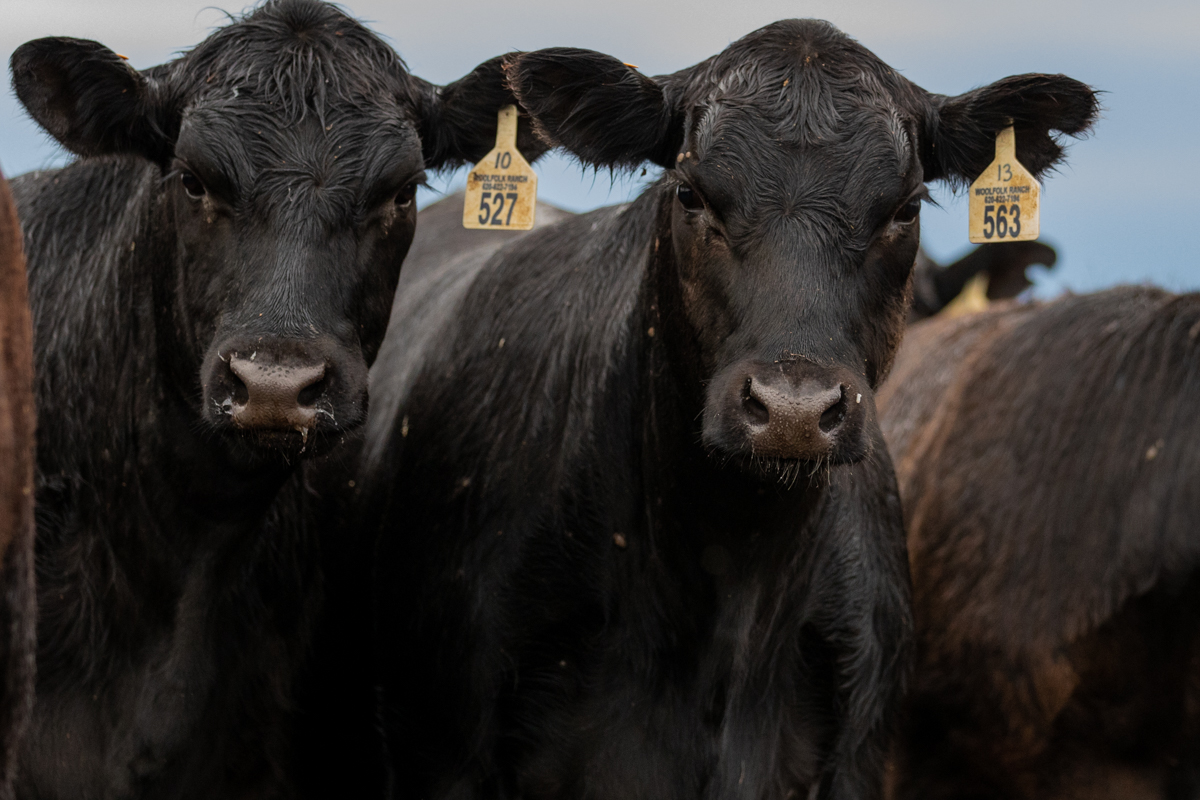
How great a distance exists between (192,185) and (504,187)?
39.4 inches

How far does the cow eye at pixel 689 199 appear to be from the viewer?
13.1 ft

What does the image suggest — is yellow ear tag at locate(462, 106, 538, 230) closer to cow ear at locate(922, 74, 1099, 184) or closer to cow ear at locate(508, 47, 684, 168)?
cow ear at locate(508, 47, 684, 168)

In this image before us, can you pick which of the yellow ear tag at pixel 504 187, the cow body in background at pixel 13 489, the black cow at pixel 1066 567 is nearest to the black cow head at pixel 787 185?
the yellow ear tag at pixel 504 187

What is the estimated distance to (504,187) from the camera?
4.68 metres

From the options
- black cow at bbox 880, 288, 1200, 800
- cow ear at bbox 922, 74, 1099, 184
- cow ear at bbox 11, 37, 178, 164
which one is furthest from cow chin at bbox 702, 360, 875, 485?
black cow at bbox 880, 288, 1200, 800

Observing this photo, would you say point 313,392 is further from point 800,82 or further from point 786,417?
point 800,82

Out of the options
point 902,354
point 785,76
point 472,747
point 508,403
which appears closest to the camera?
point 785,76

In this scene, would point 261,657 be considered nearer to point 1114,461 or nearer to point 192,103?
point 192,103

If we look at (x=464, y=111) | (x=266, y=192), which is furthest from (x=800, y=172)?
(x=266, y=192)

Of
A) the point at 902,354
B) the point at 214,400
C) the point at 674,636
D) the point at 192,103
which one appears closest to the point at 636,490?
the point at 674,636

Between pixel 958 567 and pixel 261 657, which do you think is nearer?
pixel 261 657

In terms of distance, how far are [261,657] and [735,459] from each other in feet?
5.54

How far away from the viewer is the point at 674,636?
4.23 m

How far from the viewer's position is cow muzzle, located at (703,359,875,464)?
3494mm
